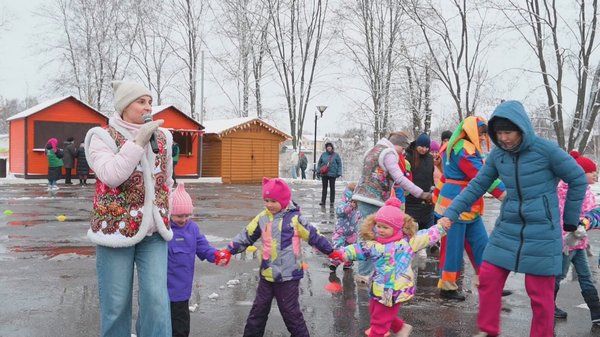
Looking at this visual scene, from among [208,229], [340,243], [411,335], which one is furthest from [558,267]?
[208,229]

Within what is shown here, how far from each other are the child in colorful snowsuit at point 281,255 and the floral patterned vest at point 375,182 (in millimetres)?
2235

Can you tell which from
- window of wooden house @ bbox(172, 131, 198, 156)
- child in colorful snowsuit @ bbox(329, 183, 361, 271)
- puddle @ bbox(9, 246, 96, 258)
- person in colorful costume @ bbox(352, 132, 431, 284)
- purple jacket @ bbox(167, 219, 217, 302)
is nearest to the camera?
purple jacket @ bbox(167, 219, 217, 302)

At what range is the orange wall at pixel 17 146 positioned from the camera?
24.2 m

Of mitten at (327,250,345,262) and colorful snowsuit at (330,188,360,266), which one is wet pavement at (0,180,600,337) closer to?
colorful snowsuit at (330,188,360,266)

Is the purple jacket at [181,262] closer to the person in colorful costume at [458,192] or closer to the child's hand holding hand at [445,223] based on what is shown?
the child's hand holding hand at [445,223]

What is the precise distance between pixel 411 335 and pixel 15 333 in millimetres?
3268

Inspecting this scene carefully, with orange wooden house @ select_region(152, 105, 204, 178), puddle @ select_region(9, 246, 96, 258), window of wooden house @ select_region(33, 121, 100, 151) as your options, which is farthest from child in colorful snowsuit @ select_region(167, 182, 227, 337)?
orange wooden house @ select_region(152, 105, 204, 178)

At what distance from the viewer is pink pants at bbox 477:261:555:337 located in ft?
13.3

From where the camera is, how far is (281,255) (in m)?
4.27

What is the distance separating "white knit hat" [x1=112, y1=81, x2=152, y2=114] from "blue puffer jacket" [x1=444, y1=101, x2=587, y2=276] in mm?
2553

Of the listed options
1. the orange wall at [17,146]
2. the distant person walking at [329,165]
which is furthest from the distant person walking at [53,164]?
the distant person walking at [329,165]

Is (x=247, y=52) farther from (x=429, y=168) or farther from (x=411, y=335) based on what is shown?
(x=411, y=335)

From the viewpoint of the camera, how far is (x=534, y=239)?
13.3 ft

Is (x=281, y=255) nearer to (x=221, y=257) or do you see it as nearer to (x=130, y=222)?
(x=221, y=257)
